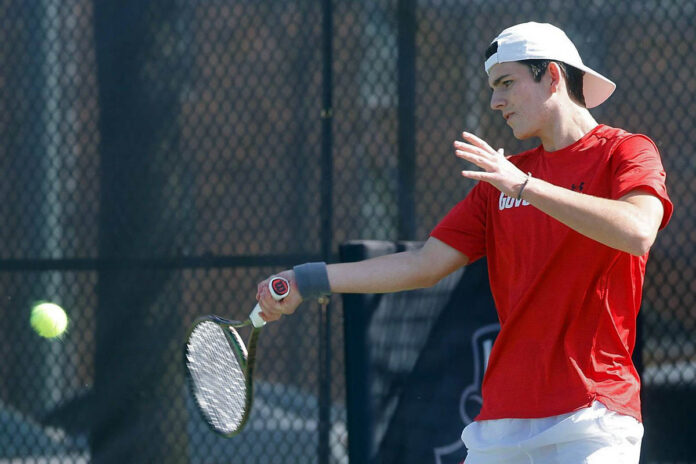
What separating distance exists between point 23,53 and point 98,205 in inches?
27.8

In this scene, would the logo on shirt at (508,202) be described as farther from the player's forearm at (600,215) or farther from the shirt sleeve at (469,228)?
the player's forearm at (600,215)

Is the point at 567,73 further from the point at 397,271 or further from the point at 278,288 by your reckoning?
the point at 278,288

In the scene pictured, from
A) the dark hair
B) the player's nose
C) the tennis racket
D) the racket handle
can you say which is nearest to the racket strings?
the tennis racket

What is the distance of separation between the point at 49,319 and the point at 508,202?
2.20 m

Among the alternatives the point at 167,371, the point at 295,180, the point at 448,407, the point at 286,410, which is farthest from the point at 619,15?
the point at 167,371

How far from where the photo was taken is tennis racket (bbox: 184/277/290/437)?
8.70 feet

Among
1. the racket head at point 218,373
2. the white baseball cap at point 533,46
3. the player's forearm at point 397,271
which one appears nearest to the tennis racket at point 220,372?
the racket head at point 218,373

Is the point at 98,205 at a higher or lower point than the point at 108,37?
lower

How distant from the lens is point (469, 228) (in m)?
2.49

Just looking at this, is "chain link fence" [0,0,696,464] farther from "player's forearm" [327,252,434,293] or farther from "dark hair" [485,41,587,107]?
"dark hair" [485,41,587,107]

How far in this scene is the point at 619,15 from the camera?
Answer: 3.70m

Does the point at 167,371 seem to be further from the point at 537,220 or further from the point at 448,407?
the point at 537,220

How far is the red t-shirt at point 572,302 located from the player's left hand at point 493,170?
25cm

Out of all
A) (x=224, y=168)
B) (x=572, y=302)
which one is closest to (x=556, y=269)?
(x=572, y=302)
